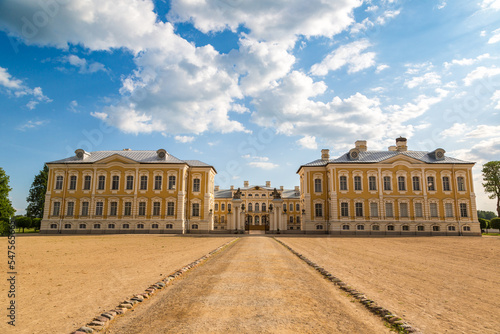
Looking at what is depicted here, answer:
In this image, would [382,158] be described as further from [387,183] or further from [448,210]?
[448,210]

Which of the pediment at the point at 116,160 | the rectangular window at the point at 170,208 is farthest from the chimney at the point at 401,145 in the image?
the pediment at the point at 116,160

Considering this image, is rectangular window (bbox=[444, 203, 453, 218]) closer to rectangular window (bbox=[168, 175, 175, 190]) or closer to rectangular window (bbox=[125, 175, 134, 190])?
rectangular window (bbox=[168, 175, 175, 190])

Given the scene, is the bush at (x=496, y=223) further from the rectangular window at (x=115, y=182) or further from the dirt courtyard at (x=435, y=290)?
the rectangular window at (x=115, y=182)

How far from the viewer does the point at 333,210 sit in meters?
40.8

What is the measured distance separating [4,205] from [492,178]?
70.5m

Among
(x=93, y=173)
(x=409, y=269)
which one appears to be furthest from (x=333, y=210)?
(x=93, y=173)

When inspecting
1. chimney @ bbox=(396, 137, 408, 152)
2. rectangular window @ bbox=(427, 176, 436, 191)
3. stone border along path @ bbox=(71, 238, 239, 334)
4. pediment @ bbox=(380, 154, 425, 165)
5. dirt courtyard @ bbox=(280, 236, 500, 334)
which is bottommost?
dirt courtyard @ bbox=(280, 236, 500, 334)

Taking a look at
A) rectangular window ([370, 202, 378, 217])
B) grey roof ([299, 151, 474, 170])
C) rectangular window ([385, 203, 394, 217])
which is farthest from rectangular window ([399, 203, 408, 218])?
grey roof ([299, 151, 474, 170])

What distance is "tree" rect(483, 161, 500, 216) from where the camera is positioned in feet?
160

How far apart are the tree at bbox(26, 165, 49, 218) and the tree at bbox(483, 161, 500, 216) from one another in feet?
237

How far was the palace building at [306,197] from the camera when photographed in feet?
132

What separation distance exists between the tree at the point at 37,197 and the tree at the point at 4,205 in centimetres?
1105

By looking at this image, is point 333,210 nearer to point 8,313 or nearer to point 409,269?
point 409,269

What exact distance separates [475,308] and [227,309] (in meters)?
5.54
